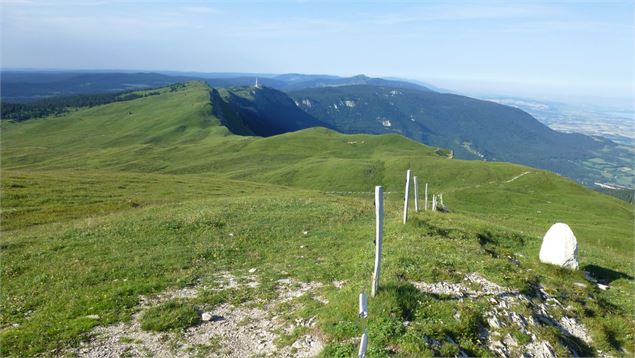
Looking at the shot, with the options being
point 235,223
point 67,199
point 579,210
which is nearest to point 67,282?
point 235,223

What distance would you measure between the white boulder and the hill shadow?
320cm

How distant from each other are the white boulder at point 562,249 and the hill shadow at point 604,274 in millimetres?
3200

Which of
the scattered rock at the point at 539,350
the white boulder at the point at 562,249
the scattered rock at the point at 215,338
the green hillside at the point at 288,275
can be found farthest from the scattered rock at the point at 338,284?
the white boulder at the point at 562,249

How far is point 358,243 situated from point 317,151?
155 meters

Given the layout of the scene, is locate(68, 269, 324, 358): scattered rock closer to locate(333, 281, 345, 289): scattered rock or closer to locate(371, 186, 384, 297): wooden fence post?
locate(371, 186, 384, 297): wooden fence post

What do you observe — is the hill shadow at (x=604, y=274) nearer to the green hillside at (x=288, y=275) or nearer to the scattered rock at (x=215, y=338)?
the green hillside at (x=288, y=275)

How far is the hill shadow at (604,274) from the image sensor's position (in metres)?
24.6

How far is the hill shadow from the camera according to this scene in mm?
24578

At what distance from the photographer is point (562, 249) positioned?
22.9 meters

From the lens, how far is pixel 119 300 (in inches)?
669

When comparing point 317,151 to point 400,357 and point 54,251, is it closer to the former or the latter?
point 54,251

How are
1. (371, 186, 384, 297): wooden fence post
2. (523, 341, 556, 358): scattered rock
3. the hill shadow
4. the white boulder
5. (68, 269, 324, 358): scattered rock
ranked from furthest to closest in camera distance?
the hill shadow, the white boulder, (371, 186, 384, 297): wooden fence post, (523, 341, 556, 358): scattered rock, (68, 269, 324, 358): scattered rock

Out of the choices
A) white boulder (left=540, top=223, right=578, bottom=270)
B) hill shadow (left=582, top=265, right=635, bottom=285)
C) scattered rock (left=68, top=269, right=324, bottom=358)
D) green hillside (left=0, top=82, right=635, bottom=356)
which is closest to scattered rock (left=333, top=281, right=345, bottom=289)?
green hillside (left=0, top=82, right=635, bottom=356)

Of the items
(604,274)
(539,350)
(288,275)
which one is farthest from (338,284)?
(604,274)
